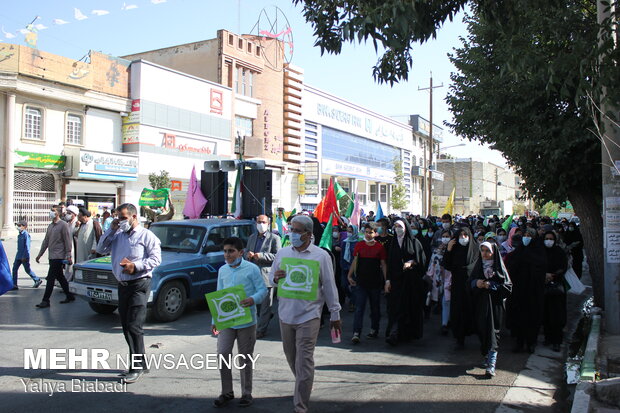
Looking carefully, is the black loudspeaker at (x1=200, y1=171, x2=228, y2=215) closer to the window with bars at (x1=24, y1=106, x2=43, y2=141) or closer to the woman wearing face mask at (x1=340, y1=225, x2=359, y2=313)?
the woman wearing face mask at (x1=340, y1=225, x2=359, y2=313)

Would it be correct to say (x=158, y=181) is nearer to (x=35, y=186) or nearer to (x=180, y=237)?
(x=35, y=186)

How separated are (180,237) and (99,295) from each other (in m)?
1.85

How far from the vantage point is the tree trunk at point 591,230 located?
9625mm

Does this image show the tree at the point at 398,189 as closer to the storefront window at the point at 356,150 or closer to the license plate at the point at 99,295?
the storefront window at the point at 356,150

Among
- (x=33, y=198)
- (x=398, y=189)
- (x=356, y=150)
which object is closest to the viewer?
(x=33, y=198)

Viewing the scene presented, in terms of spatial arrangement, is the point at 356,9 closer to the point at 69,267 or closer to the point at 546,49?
the point at 546,49

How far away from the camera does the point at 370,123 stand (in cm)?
5362

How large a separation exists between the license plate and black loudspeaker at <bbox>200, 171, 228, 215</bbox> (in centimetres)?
512

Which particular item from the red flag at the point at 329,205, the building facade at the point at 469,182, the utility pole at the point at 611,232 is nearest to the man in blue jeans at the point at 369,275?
the utility pole at the point at 611,232

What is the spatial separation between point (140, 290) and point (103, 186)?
78.2 feet

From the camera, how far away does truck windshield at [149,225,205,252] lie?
9.20 meters

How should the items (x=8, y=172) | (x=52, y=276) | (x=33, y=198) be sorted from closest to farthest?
(x=52, y=276), (x=8, y=172), (x=33, y=198)

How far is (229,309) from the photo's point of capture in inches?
184

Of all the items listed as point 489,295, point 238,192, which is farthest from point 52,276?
point 489,295
